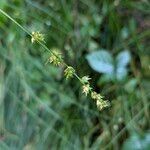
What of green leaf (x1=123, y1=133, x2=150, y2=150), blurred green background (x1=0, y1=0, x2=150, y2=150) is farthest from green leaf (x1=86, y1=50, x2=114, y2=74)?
green leaf (x1=123, y1=133, x2=150, y2=150)

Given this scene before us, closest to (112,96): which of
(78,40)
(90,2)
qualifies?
(78,40)

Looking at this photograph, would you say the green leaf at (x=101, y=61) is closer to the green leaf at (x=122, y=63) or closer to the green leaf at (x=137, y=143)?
the green leaf at (x=122, y=63)

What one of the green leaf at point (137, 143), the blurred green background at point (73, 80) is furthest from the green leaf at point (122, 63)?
the green leaf at point (137, 143)

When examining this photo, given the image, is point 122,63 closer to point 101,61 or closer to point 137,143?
point 101,61

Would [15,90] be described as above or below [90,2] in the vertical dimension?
below

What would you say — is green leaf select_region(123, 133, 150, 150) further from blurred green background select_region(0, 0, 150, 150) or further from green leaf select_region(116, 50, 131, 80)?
green leaf select_region(116, 50, 131, 80)

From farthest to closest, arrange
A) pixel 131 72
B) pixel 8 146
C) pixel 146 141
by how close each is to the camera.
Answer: pixel 131 72 < pixel 8 146 < pixel 146 141

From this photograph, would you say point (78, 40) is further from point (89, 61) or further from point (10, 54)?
point (10, 54)
